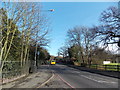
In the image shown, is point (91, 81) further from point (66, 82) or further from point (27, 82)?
point (27, 82)

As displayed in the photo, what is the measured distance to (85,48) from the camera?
43.2 metres

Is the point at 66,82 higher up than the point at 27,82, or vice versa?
the point at 27,82

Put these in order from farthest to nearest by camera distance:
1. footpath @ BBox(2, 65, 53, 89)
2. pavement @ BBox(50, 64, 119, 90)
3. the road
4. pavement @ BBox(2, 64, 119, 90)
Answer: the road
pavement @ BBox(50, 64, 119, 90)
pavement @ BBox(2, 64, 119, 90)
footpath @ BBox(2, 65, 53, 89)

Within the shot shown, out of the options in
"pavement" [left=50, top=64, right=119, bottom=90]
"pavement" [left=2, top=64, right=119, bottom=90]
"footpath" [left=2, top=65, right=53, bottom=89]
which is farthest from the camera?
"pavement" [left=50, top=64, right=119, bottom=90]

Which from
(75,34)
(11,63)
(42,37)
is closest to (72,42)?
(75,34)

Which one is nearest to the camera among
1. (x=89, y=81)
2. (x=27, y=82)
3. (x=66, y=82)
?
(x=27, y=82)

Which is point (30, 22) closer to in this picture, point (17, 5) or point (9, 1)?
point (17, 5)

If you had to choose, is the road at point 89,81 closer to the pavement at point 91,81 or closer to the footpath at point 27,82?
the pavement at point 91,81

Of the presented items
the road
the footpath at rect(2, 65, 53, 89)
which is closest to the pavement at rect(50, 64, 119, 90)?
the road

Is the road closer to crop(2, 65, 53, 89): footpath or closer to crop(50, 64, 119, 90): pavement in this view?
crop(50, 64, 119, 90): pavement

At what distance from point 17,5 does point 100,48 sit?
1995cm

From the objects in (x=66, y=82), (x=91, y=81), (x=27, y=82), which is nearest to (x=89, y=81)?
(x=91, y=81)

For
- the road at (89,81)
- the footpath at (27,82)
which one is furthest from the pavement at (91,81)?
the footpath at (27,82)

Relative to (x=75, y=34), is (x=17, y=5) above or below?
below
